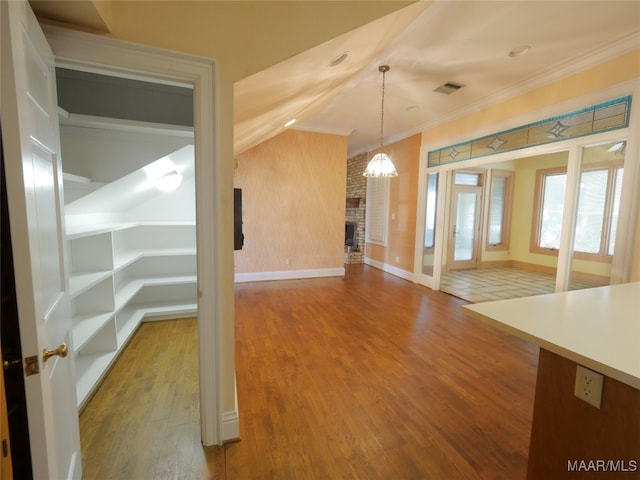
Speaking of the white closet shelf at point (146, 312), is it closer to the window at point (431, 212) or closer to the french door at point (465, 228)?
the window at point (431, 212)

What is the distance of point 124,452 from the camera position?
4.98 feet

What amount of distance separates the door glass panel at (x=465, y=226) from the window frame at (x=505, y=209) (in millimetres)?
383

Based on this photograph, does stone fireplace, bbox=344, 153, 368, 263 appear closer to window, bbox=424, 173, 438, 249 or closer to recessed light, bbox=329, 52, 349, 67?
window, bbox=424, 173, 438, 249

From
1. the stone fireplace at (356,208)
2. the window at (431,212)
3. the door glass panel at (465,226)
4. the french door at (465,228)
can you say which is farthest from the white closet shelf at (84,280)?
the door glass panel at (465,226)

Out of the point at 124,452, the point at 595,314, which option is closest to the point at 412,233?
the point at 595,314

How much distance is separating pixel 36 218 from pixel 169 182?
2636 mm

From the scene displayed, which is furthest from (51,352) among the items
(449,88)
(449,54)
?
(449,88)

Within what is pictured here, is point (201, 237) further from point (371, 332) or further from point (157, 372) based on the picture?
point (371, 332)

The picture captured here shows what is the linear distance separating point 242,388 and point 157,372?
2.42 feet

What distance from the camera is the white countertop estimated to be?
0.87m

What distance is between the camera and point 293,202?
17.6 feet

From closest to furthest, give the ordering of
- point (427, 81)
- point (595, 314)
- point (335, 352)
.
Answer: point (595, 314) → point (335, 352) → point (427, 81)

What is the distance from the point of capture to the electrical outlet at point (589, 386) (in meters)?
0.94

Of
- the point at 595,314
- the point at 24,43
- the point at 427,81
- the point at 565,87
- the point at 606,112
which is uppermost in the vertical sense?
the point at 427,81
